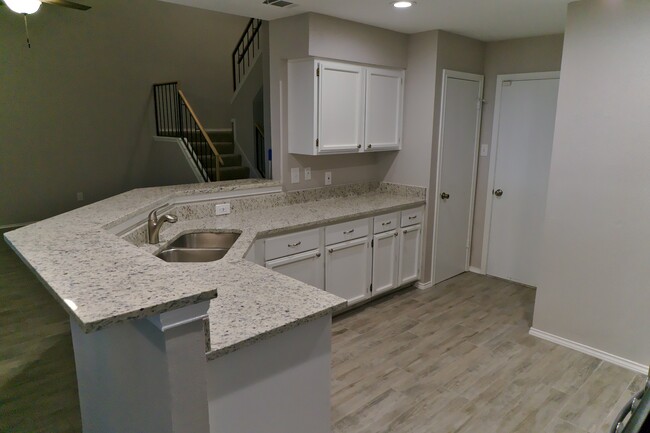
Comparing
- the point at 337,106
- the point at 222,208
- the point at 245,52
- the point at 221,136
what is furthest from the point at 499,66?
the point at 221,136

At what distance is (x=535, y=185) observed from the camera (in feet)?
14.0

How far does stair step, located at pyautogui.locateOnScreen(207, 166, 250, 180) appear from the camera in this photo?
6309 millimetres

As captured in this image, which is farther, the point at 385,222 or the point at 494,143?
the point at 494,143

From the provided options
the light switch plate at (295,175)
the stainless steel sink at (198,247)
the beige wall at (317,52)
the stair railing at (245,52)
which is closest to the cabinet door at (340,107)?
the beige wall at (317,52)

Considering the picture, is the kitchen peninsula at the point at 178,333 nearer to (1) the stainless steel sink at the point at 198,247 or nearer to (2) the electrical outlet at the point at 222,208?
(1) the stainless steel sink at the point at 198,247

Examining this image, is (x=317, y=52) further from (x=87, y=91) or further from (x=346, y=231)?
(x=87, y=91)

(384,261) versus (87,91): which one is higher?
(87,91)

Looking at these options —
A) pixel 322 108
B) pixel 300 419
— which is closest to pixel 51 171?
pixel 322 108

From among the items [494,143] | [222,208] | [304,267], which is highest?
[494,143]

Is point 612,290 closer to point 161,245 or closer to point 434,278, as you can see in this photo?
point 434,278

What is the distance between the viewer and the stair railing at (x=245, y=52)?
6.95m

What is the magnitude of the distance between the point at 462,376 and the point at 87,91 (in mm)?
6687

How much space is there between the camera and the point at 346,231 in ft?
11.6

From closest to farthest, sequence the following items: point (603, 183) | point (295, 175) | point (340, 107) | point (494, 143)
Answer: point (603, 183)
point (340, 107)
point (295, 175)
point (494, 143)
